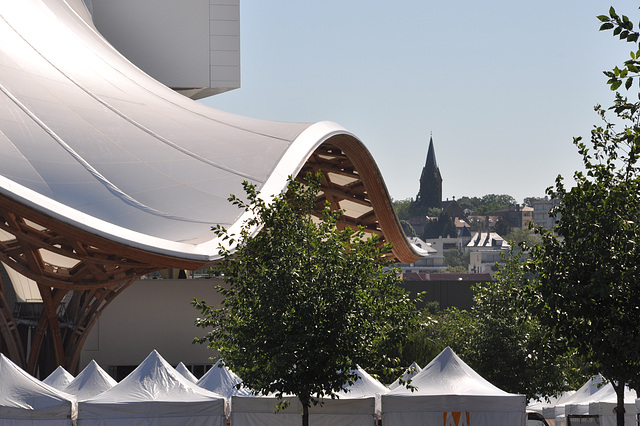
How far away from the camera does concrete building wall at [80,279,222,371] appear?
3500 cm

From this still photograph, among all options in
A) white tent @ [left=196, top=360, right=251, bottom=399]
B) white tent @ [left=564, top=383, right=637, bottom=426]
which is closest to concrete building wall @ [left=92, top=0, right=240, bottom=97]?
white tent @ [left=196, top=360, right=251, bottom=399]

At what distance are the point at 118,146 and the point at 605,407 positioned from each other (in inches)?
564

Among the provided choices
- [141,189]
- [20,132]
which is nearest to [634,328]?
[141,189]

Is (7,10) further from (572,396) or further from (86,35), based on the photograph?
(572,396)

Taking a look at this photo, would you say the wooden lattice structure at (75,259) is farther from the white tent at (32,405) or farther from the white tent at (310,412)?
the white tent at (310,412)

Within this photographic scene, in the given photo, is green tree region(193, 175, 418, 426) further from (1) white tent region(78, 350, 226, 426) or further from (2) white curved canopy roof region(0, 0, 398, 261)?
(2) white curved canopy roof region(0, 0, 398, 261)

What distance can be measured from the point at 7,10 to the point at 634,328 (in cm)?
2329

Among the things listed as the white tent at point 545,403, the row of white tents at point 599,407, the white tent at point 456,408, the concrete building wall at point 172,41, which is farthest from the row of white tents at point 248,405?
the concrete building wall at point 172,41

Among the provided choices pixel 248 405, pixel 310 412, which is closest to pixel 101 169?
pixel 248 405

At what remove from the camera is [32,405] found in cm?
1764

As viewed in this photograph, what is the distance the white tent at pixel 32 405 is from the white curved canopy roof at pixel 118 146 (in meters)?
4.17

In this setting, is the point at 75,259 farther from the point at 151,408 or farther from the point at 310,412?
the point at 310,412

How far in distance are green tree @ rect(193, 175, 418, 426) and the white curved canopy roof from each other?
4858 mm

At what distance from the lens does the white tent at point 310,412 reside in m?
17.5
